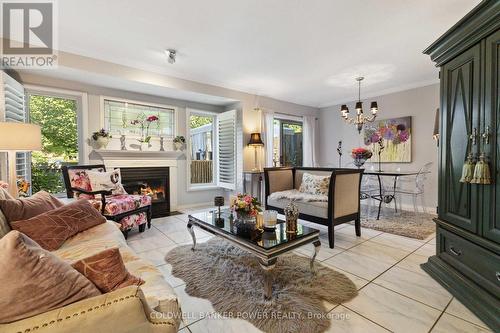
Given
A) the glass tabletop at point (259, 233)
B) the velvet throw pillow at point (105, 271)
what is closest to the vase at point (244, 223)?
the glass tabletop at point (259, 233)

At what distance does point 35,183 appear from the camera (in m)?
3.52

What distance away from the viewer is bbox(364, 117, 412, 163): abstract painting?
471 cm

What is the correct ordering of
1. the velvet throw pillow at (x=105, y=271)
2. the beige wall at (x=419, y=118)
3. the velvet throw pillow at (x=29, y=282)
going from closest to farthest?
the velvet throw pillow at (x=29, y=282)
the velvet throw pillow at (x=105, y=271)
the beige wall at (x=419, y=118)

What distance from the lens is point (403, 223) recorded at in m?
3.70

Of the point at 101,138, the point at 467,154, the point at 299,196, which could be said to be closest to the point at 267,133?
the point at 299,196

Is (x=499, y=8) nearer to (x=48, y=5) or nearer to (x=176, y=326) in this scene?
(x=176, y=326)

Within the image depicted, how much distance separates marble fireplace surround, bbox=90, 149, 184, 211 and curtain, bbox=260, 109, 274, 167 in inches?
70.1

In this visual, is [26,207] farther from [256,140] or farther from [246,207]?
[256,140]

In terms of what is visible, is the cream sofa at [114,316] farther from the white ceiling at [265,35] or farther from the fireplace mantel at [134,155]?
the fireplace mantel at [134,155]

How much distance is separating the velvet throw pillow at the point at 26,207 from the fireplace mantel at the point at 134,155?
2001 mm

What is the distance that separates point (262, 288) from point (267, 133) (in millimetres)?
3751

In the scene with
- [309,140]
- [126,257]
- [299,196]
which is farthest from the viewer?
[309,140]

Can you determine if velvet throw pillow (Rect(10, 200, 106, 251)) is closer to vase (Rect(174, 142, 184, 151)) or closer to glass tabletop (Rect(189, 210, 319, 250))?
glass tabletop (Rect(189, 210, 319, 250))

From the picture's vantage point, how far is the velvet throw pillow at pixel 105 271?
0.88m
